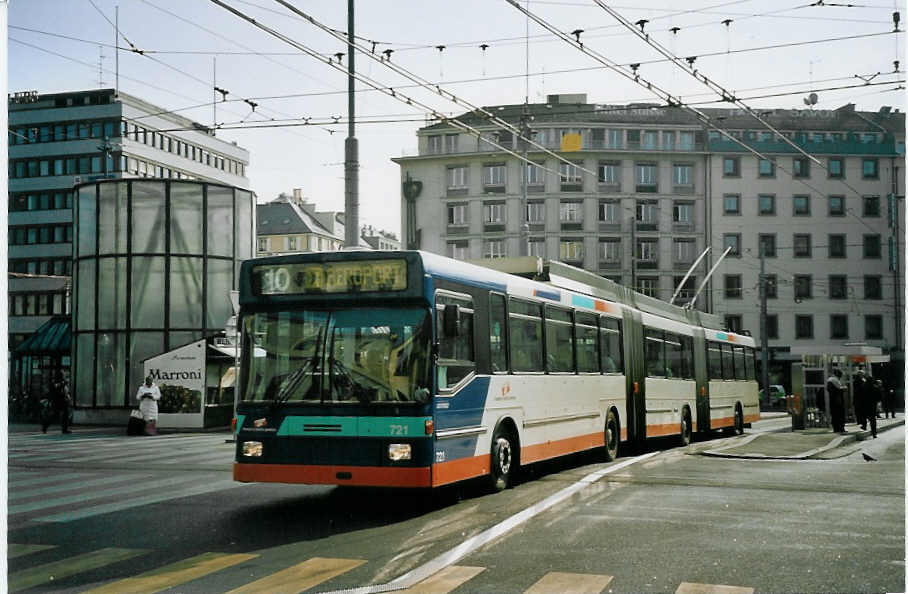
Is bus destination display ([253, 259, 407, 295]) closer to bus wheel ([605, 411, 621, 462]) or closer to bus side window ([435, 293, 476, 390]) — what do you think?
bus side window ([435, 293, 476, 390])

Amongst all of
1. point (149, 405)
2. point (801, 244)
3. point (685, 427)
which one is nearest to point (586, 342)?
point (685, 427)

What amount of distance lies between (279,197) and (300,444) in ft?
353

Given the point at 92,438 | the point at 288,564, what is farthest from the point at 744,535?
the point at 92,438

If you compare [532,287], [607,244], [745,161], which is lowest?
[532,287]

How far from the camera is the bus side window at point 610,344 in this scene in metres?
16.5

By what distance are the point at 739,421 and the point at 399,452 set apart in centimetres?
1785

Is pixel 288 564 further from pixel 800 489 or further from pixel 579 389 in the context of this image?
pixel 579 389

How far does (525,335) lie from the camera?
524 inches

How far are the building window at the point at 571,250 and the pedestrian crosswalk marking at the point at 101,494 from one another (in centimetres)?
5852

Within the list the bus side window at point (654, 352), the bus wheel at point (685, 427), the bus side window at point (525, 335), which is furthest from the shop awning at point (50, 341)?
the bus side window at point (525, 335)

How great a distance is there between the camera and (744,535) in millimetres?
9055

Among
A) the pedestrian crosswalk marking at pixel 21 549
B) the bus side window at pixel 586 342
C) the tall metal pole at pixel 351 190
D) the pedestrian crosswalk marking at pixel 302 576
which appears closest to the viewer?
the pedestrian crosswalk marking at pixel 302 576

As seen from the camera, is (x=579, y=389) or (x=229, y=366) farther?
(x=229, y=366)

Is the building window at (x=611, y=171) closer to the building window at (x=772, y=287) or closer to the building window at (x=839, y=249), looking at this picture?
the building window at (x=772, y=287)
